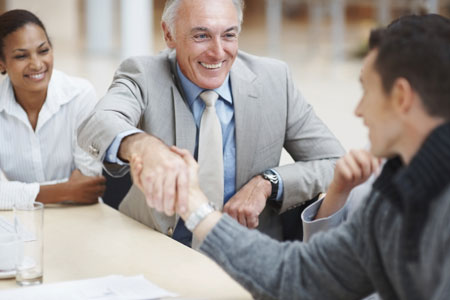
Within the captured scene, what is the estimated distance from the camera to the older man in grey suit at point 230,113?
7.32 feet

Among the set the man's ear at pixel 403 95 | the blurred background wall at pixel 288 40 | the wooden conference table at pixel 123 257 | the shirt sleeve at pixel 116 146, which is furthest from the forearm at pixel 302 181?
the blurred background wall at pixel 288 40

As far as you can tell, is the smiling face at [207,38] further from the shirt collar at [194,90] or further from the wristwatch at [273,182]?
the wristwatch at [273,182]

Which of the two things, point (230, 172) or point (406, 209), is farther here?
point (230, 172)

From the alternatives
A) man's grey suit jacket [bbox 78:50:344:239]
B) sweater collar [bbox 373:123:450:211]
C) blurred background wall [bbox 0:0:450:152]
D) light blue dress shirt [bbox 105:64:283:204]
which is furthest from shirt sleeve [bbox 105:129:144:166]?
blurred background wall [bbox 0:0:450:152]

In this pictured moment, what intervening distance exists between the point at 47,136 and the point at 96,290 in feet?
4.20

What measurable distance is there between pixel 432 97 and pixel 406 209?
177 mm

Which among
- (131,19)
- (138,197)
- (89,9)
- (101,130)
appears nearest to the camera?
(101,130)

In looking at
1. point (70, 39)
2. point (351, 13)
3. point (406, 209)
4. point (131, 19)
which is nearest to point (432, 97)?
point (406, 209)

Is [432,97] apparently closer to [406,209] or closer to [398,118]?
[398,118]

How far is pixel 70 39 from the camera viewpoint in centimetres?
1114

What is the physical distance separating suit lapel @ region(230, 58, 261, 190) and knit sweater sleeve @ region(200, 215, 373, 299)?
3.11 ft

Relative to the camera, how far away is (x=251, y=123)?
2.36 meters

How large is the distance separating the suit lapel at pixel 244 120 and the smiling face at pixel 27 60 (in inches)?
30.1

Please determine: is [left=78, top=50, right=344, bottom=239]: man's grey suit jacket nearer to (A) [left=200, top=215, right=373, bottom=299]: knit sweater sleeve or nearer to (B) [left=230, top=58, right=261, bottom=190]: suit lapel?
(B) [left=230, top=58, right=261, bottom=190]: suit lapel
